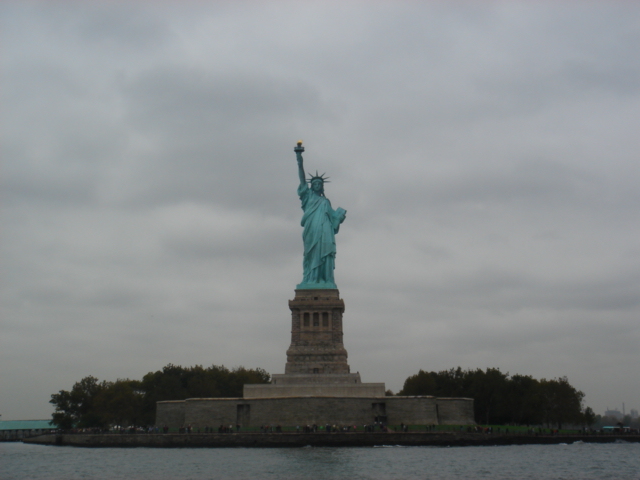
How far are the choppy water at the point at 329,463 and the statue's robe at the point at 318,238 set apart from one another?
59.1 ft

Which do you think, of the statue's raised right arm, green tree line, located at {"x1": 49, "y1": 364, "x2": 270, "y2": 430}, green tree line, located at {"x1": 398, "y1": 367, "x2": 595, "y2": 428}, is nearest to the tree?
green tree line, located at {"x1": 49, "y1": 364, "x2": 270, "y2": 430}

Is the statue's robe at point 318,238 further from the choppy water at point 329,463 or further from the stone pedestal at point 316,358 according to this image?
the choppy water at point 329,463

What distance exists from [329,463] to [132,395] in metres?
41.8

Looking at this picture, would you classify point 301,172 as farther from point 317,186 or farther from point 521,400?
point 521,400

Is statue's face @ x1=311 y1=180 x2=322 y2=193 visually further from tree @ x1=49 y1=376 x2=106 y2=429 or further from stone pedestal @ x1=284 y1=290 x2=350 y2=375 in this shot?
tree @ x1=49 y1=376 x2=106 y2=429

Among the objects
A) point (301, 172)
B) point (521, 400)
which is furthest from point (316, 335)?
point (521, 400)

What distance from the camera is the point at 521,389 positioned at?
222 ft

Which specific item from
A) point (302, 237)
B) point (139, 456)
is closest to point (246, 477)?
point (139, 456)

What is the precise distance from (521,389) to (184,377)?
3428cm

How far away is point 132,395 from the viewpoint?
74562 mm

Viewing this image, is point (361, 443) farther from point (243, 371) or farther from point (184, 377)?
point (243, 371)

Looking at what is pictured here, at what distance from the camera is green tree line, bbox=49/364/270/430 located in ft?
238

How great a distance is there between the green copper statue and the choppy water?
1807cm

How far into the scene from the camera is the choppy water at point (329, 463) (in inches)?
1330
